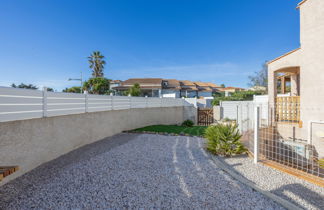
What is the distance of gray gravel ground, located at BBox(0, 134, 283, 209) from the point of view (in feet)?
8.18

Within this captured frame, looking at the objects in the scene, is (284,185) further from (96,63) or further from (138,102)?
(96,63)

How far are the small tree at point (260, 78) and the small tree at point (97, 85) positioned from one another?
87.3 ft

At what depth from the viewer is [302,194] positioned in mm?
2959

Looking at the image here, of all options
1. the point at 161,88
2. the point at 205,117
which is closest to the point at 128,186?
the point at 205,117

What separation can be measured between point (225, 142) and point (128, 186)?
3.48 meters

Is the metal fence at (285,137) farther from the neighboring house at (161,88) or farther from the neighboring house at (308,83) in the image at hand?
the neighboring house at (161,88)

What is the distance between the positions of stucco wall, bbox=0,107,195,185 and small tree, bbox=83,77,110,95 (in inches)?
956

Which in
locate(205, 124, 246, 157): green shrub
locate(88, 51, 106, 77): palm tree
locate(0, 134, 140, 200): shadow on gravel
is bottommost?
locate(0, 134, 140, 200): shadow on gravel

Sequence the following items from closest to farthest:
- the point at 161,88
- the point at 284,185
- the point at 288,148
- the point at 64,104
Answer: the point at 284,185
the point at 64,104
the point at 288,148
the point at 161,88

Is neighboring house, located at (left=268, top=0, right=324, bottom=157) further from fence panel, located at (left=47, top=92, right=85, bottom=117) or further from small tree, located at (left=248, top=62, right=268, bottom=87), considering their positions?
small tree, located at (left=248, top=62, right=268, bottom=87)

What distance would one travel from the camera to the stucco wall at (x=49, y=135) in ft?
10.5

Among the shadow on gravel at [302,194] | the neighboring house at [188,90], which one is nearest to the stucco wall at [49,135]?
the shadow on gravel at [302,194]

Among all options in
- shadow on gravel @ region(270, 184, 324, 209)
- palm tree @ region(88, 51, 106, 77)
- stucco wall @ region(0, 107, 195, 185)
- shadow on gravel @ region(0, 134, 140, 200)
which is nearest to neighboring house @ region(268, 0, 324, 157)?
shadow on gravel @ region(270, 184, 324, 209)

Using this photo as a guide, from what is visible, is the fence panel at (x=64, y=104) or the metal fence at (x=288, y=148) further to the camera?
the metal fence at (x=288, y=148)
